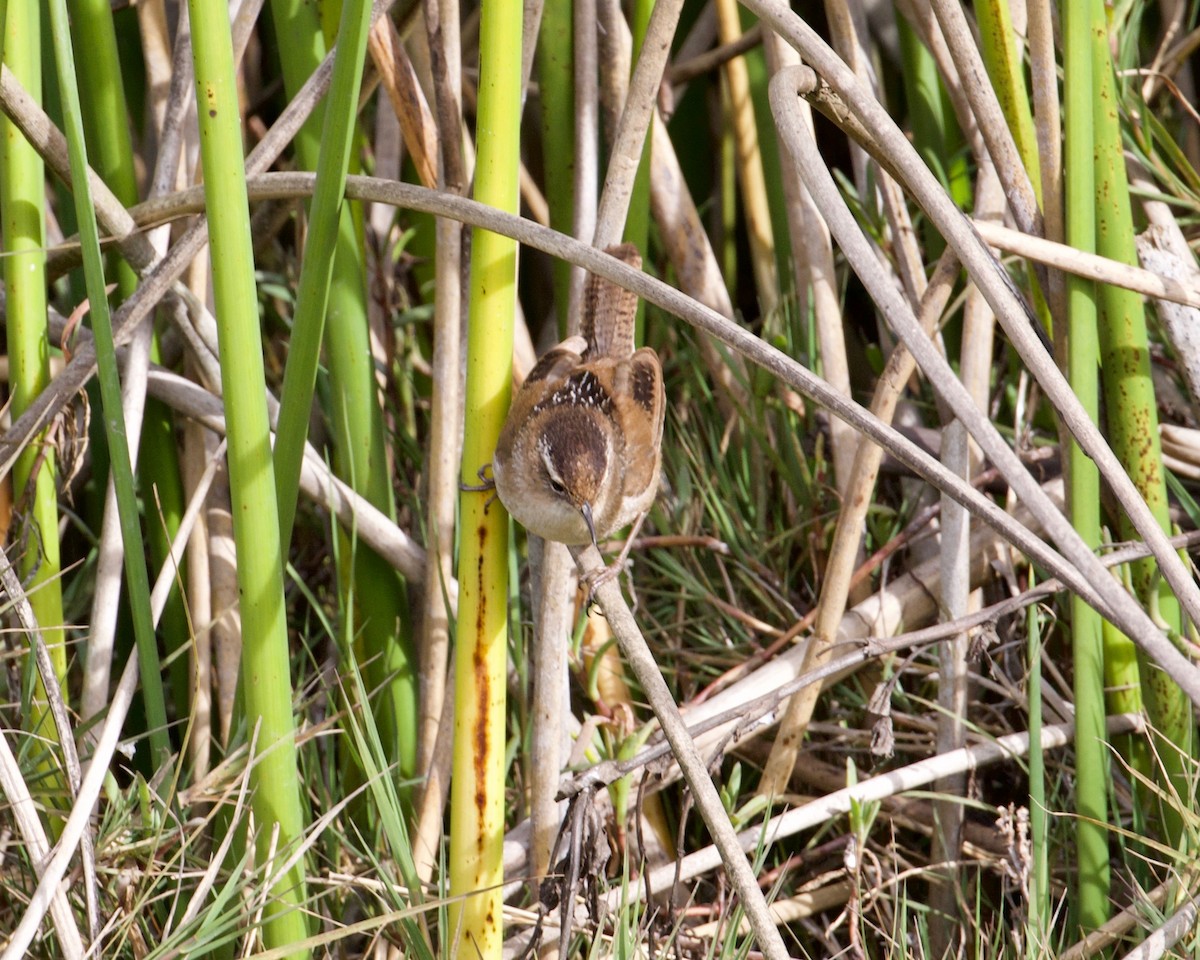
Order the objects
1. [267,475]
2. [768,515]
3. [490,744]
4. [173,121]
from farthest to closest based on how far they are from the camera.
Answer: [768,515] → [173,121] → [490,744] → [267,475]

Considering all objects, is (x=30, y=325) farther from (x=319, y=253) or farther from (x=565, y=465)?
(x=565, y=465)

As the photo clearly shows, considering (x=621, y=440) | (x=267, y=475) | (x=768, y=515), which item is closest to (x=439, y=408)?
(x=621, y=440)

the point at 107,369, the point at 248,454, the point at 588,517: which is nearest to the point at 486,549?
the point at 588,517

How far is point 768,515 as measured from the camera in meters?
2.64

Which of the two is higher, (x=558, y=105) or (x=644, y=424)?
(x=558, y=105)

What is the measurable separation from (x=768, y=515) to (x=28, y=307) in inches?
60.7

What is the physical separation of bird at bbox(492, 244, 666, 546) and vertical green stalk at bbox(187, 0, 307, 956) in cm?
36

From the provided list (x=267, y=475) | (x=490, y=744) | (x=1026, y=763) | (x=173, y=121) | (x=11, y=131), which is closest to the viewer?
(x=267, y=475)

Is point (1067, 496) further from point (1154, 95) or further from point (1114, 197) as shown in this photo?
point (1154, 95)

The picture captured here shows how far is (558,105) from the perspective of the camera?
7.41 ft

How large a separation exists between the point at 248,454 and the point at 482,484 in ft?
1.15

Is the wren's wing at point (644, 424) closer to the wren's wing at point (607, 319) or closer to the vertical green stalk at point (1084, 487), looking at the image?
the wren's wing at point (607, 319)

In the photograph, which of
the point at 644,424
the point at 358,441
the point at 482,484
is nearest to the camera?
the point at 482,484

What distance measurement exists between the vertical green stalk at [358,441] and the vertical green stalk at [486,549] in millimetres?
285
